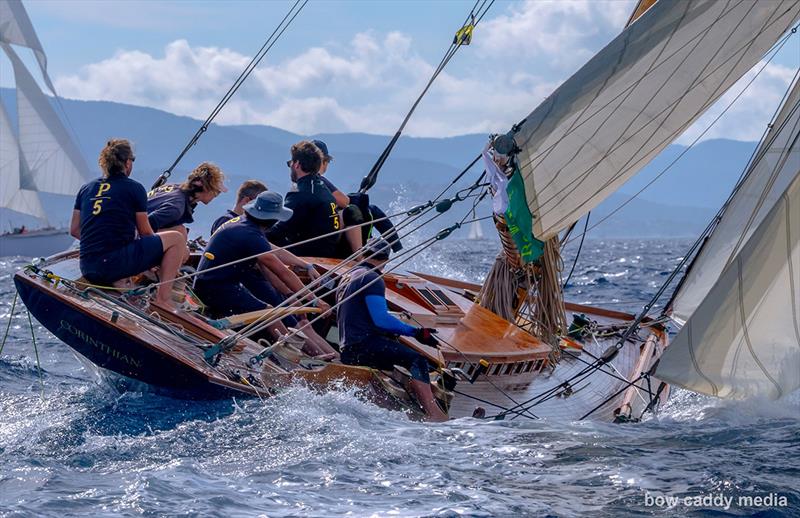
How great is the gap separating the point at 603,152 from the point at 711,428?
6.04 ft

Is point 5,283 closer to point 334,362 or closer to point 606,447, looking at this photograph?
point 334,362

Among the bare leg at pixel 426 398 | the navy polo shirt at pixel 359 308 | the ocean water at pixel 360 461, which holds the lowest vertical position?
the ocean water at pixel 360 461

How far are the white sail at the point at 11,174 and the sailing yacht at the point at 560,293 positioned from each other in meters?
33.0

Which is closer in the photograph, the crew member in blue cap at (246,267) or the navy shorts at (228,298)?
the crew member in blue cap at (246,267)

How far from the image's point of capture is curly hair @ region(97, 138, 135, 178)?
21.8 feet

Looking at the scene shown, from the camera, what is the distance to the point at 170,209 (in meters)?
7.46

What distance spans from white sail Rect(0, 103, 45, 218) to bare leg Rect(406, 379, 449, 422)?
3456 cm

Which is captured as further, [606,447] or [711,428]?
[711,428]

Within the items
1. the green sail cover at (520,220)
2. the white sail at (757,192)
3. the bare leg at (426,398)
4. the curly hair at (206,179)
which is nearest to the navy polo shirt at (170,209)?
the curly hair at (206,179)

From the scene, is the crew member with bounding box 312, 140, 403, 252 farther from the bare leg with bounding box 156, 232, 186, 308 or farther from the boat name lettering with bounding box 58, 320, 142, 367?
the boat name lettering with bounding box 58, 320, 142, 367

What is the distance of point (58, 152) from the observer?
40281 millimetres

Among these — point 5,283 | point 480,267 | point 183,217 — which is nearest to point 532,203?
point 183,217

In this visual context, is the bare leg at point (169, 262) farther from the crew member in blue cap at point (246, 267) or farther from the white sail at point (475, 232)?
the white sail at point (475, 232)

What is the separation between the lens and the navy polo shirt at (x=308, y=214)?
830 cm
